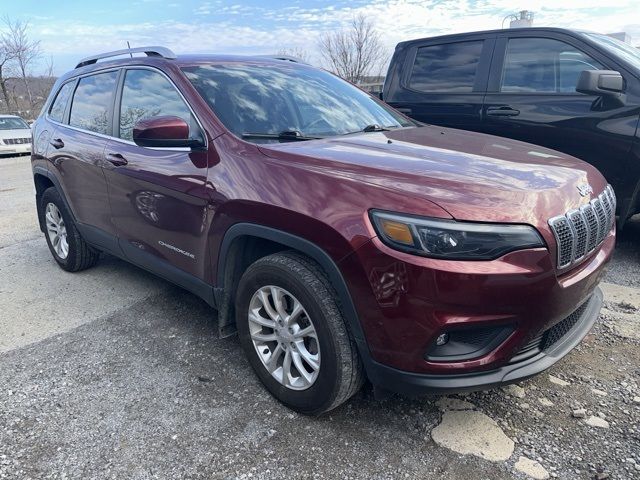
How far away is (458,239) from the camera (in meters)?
1.91

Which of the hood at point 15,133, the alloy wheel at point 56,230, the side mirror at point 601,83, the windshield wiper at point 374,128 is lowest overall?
the hood at point 15,133

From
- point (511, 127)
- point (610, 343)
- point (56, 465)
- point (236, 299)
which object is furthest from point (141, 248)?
point (511, 127)

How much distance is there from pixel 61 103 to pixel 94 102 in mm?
766

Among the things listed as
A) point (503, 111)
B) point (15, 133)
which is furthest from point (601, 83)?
point (15, 133)

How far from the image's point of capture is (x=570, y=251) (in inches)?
82.7

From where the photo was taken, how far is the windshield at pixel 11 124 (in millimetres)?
16520

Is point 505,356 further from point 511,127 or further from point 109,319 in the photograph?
point 511,127

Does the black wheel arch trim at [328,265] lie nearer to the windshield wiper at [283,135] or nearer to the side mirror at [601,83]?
the windshield wiper at [283,135]

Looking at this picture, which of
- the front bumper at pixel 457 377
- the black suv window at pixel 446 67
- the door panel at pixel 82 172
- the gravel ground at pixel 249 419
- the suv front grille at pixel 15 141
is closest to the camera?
the front bumper at pixel 457 377

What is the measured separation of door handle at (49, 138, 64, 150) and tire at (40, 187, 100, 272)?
16.2 inches

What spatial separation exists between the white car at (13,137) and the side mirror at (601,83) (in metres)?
17.0

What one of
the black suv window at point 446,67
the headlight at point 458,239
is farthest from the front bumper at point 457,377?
the black suv window at point 446,67

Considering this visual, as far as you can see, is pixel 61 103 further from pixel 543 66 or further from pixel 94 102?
pixel 543 66

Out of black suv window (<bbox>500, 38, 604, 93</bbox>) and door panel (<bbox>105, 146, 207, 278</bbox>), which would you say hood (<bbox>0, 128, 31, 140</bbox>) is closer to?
door panel (<bbox>105, 146, 207, 278</bbox>)
